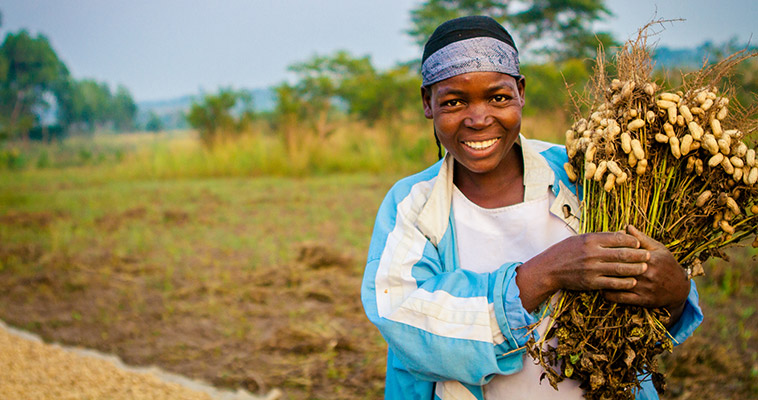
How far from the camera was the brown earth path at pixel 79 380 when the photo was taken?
2623mm

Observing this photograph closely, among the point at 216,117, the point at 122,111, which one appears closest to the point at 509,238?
the point at 216,117

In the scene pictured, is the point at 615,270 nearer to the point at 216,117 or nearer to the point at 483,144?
the point at 483,144

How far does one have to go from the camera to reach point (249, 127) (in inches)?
551

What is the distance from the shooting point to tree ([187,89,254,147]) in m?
14.2

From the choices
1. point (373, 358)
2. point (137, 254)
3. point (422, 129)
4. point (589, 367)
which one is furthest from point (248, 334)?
point (422, 129)

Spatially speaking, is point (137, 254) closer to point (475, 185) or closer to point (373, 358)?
point (373, 358)

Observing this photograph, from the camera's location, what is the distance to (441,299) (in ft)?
4.59

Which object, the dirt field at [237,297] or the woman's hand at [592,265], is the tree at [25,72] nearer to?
the dirt field at [237,297]

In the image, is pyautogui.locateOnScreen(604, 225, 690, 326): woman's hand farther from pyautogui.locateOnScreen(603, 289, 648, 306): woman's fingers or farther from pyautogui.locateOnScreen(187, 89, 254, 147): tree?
pyautogui.locateOnScreen(187, 89, 254, 147): tree

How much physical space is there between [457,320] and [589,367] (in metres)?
0.34

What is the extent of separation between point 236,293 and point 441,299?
131 inches

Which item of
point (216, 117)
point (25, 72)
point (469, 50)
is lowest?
point (469, 50)

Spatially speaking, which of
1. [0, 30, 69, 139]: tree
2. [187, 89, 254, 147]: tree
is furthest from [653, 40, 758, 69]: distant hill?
[0, 30, 69, 139]: tree

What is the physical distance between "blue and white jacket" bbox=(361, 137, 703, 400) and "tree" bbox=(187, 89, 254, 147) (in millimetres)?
13079
